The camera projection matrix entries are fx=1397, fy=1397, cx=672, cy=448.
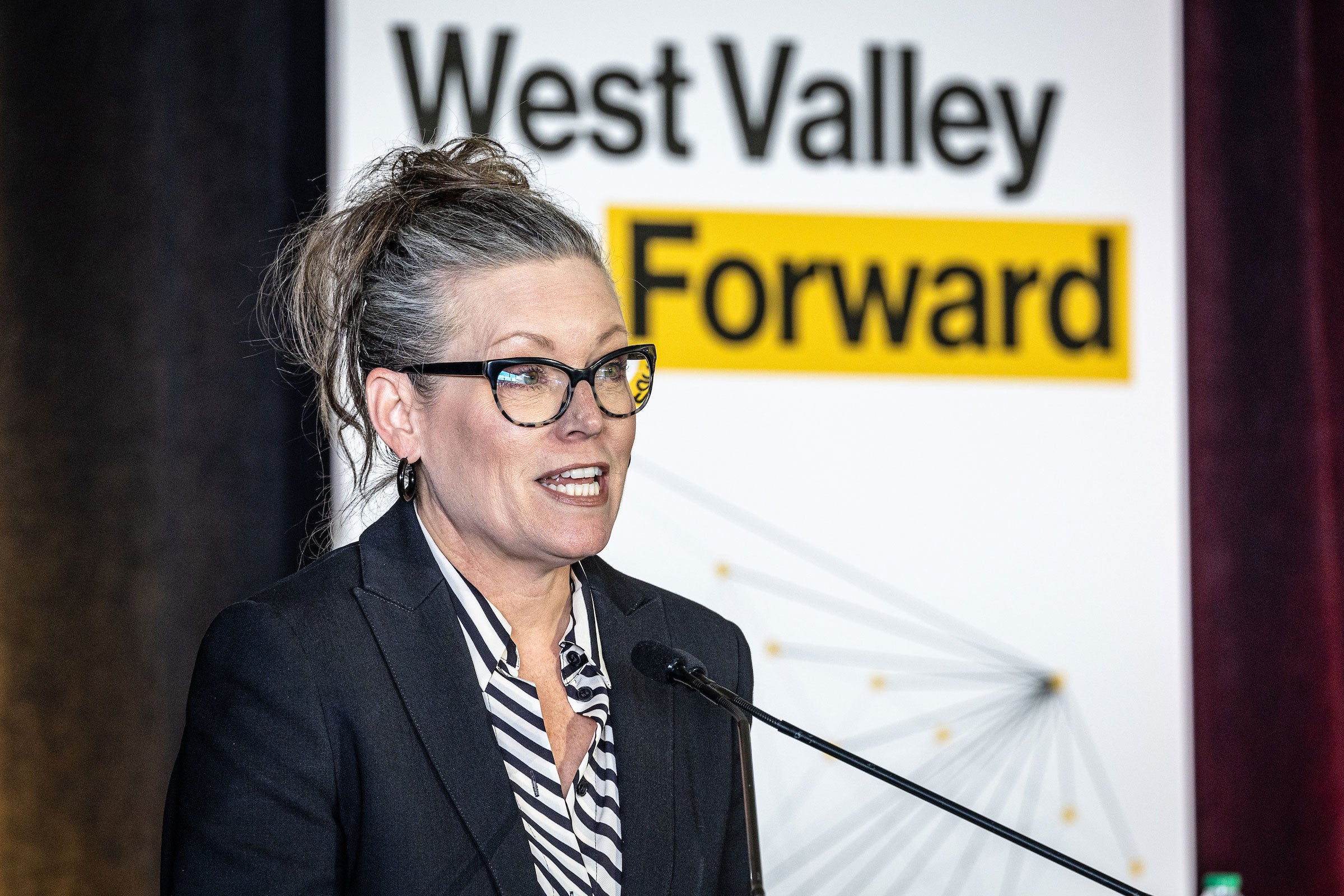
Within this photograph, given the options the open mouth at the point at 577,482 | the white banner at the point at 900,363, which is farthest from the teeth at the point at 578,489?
the white banner at the point at 900,363

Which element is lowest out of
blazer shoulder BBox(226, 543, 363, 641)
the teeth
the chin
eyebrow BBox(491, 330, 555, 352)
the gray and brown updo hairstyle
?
blazer shoulder BBox(226, 543, 363, 641)

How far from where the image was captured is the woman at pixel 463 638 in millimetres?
1328

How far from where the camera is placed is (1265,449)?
267 centimetres

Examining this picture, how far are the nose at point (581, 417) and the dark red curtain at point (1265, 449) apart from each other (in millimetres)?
1609

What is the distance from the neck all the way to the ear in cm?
7

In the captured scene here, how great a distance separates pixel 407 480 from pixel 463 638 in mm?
224

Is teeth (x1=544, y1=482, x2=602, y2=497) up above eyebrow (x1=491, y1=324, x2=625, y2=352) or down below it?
below

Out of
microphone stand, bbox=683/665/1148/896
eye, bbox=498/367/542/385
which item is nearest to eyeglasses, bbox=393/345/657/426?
eye, bbox=498/367/542/385

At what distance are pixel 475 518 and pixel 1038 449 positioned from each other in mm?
1445

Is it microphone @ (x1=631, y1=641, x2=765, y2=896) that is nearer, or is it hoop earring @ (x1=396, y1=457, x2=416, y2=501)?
microphone @ (x1=631, y1=641, x2=765, y2=896)

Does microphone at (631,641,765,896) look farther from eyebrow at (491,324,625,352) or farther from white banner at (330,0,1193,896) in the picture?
white banner at (330,0,1193,896)

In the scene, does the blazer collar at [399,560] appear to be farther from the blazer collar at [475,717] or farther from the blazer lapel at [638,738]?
the blazer lapel at [638,738]

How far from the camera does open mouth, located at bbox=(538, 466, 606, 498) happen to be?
1454 mm

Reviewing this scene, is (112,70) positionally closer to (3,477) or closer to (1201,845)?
(3,477)
